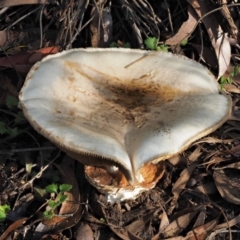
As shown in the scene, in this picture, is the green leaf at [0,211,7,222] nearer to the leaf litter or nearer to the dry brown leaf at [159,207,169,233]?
the leaf litter

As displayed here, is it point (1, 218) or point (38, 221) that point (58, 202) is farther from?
point (1, 218)

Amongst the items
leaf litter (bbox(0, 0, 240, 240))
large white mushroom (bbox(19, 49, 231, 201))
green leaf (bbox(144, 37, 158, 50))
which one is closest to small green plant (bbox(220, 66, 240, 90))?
leaf litter (bbox(0, 0, 240, 240))

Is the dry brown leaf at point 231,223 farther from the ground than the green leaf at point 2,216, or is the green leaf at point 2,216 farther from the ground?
the green leaf at point 2,216

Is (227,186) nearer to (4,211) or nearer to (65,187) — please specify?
(65,187)

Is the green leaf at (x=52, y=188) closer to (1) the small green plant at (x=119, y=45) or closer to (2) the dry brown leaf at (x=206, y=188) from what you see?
(2) the dry brown leaf at (x=206, y=188)

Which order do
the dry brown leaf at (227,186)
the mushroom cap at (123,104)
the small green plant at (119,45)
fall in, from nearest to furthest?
the mushroom cap at (123,104)
the dry brown leaf at (227,186)
the small green plant at (119,45)

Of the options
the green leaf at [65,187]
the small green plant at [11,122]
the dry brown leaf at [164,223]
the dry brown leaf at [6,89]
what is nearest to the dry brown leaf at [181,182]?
the dry brown leaf at [164,223]

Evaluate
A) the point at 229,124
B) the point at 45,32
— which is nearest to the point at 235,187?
the point at 229,124

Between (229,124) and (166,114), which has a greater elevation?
(166,114)
